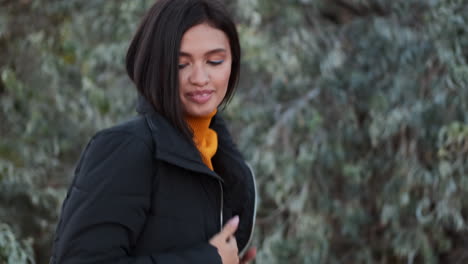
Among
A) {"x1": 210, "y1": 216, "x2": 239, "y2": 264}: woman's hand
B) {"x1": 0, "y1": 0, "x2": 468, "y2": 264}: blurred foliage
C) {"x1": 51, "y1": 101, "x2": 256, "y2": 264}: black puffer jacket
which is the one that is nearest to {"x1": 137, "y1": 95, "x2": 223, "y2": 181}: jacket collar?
{"x1": 51, "y1": 101, "x2": 256, "y2": 264}: black puffer jacket

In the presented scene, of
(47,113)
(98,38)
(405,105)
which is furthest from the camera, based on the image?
(98,38)

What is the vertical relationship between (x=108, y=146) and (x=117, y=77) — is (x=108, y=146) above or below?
above

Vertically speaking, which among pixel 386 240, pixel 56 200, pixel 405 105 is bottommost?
pixel 386 240

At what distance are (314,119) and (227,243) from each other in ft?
7.77

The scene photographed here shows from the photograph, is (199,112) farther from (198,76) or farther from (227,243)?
(227,243)

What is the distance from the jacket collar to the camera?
1124 mm

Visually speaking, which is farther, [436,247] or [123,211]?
[436,247]

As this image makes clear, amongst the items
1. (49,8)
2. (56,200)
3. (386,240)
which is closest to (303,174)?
(386,240)

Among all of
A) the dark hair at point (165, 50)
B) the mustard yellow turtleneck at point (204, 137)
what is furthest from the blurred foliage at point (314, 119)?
the dark hair at point (165, 50)

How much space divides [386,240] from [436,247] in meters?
0.28

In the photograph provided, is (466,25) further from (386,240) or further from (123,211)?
(123,211)

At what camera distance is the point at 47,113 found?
4066 mm

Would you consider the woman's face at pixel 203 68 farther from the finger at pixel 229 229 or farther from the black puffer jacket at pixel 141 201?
the finger at pixel 229 229

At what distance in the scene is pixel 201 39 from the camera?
120cm
